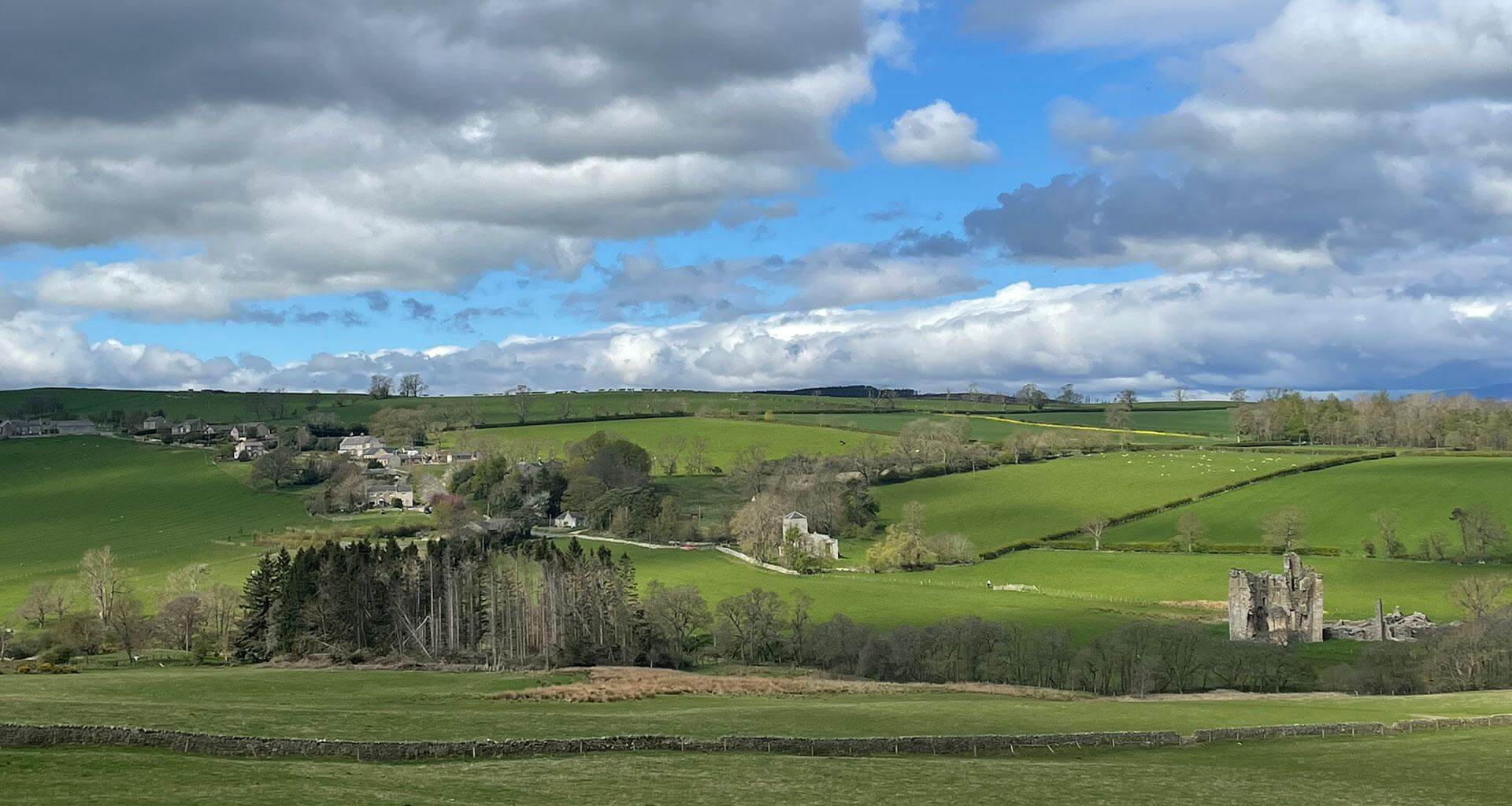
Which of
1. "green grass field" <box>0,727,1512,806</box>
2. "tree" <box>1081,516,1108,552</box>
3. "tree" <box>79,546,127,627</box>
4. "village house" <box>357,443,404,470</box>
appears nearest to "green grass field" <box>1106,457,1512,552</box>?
"tree" <box>1081,516,1108,552</box>

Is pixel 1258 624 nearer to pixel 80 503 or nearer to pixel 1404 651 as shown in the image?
pixel 1404 651

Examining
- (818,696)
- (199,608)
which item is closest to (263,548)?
(199,608)

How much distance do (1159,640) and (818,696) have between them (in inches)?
962

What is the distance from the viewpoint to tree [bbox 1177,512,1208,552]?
12738cm

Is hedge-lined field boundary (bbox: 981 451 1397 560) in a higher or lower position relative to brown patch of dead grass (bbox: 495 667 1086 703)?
higher

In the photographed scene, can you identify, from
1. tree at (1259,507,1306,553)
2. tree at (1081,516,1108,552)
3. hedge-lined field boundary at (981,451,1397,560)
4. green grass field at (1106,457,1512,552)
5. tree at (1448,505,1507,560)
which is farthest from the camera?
hedge-lined field boundary at (981,451,1397,560)

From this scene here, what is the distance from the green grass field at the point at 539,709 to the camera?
4269 centimetres

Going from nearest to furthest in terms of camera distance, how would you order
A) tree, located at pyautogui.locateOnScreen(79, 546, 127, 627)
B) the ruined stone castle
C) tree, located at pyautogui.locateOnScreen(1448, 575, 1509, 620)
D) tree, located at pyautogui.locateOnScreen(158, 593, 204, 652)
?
tree, located at pyautogui.locateOnScreen(158, 593, 204, 652)
tree, located at pyautogui.locateOnScreen(1448, 575, 1509, 620)
the ruined stone castle
tree, located at pyautogui.locateOnScreen(79, 546, 127, 627)

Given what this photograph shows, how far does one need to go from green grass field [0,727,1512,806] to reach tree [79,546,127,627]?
70.0m

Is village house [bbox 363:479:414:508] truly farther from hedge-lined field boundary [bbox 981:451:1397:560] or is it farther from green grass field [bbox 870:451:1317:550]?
hedge-lined field boundary [bbox 981:451:1397:560]

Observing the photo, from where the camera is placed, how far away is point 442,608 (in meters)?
95.1

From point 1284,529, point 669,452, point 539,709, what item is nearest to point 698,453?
point 669,452

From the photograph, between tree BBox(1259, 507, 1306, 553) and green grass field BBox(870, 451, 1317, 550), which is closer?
tree BBox(1259, 507, 1306, 553)

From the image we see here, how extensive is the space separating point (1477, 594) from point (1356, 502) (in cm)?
4491
